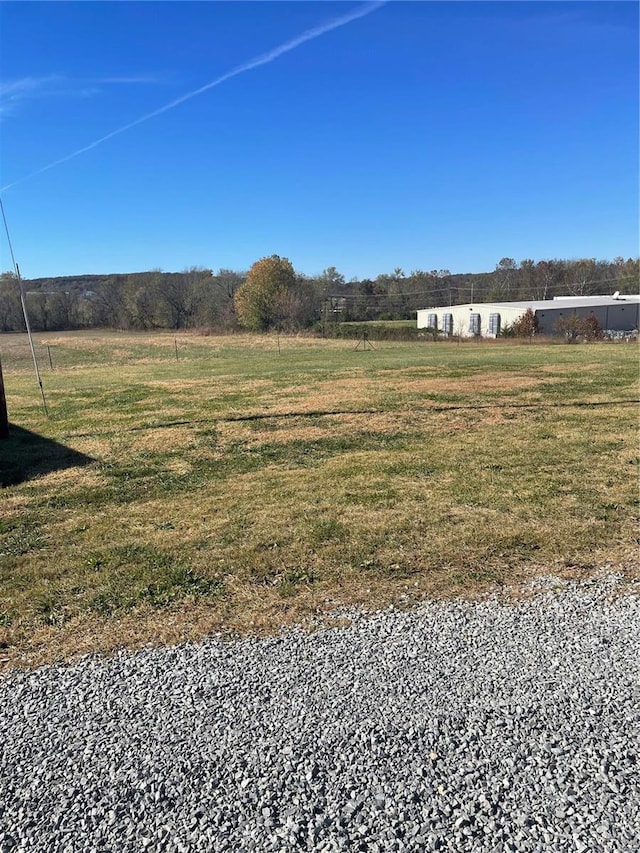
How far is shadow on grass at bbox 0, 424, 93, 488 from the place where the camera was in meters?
6.89

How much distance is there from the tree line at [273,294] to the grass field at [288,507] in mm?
50768

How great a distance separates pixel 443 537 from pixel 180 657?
2.36 m

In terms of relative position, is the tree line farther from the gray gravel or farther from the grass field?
the gray gravel

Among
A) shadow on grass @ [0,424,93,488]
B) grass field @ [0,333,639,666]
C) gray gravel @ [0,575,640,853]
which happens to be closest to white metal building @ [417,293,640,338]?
grass field @ [0,333,639,666]

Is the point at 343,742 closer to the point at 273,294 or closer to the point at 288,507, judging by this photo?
the point at 288,507

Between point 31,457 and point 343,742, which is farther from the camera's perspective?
point 31,457

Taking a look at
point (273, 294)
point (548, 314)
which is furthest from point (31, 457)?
point (273, 294)

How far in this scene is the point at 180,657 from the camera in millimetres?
2877

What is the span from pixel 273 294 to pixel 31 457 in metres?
56.4

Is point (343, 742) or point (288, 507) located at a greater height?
point (343, 742)

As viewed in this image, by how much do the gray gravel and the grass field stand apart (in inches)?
17.9

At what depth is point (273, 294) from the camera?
61938mm

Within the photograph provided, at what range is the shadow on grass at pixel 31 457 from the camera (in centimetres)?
689

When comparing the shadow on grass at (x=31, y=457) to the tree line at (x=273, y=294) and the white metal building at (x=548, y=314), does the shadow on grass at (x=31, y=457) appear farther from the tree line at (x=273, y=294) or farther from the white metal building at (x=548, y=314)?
the tree line at (x=273, y=294)
